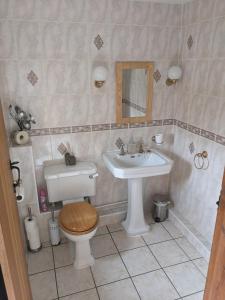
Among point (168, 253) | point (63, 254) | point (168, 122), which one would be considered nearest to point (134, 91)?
point (168, 122)

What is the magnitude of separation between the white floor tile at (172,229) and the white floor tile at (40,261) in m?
1.23

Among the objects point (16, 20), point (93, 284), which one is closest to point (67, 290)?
point (93, 284)

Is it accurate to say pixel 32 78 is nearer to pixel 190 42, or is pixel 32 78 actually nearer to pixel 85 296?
pixel 190 42

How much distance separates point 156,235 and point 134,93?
4.80ft

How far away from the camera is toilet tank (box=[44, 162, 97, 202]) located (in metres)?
2.18

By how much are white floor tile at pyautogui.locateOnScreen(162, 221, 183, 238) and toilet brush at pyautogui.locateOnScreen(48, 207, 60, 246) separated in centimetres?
115

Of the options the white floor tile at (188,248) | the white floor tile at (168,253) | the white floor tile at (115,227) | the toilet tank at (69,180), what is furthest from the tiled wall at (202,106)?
the toilet tank at (69,180)

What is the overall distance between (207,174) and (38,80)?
1.68 m

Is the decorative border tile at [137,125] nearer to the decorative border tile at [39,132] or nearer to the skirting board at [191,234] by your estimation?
the decorative border tile at [39,132]

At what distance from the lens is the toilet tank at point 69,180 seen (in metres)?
2.18

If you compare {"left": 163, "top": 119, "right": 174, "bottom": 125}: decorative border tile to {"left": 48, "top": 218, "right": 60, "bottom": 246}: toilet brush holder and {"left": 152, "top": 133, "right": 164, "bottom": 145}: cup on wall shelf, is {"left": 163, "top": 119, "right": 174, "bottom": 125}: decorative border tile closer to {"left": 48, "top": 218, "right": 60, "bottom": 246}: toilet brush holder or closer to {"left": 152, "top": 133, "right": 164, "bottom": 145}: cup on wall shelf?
{"left": 152, "top": 133, "right": 164, "bottom": 145}: cup on wall shelf

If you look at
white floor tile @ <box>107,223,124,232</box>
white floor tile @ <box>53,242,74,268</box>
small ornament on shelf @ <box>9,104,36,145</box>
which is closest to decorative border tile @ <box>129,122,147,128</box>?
small ornament on shelf @ <box>9,104,36,145</box>

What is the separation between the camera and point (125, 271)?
2078mm

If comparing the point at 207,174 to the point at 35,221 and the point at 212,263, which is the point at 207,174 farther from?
the point at 35,221
